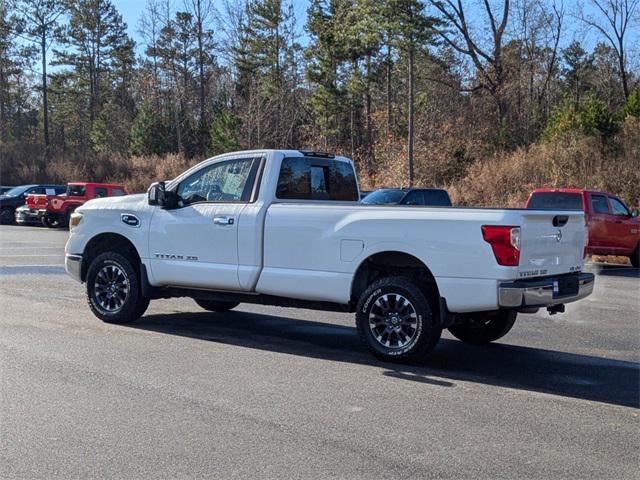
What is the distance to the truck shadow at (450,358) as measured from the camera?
6746mm

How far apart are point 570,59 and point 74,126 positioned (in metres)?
44.6

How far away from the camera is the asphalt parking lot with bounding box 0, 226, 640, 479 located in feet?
15.5

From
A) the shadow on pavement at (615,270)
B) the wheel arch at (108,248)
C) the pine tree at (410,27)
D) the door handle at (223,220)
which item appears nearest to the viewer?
the door handle at (223,220)

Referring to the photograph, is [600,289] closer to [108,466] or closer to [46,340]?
[46,340]

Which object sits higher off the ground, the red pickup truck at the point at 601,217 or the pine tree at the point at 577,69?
the pine tree at the point at 577,69

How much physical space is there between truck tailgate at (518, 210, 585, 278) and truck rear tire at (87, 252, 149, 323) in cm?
463

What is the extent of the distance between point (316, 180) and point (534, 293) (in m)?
3.20

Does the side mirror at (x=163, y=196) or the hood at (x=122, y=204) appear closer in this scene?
the side mirror at (x=163, y=196)

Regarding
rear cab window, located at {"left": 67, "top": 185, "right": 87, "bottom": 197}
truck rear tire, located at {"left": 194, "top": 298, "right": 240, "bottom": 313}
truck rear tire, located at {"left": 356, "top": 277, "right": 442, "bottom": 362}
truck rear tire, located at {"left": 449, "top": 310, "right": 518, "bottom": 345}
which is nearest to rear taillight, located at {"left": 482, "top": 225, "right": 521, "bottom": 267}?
truck rear tire, located at {"left": 356, "top": 277, "right": 442, "bottom": 362}

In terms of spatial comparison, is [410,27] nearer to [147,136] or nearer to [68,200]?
[68,200]

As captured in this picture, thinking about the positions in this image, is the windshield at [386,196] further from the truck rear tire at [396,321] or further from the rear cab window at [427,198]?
the truck rear tire at [396,321]

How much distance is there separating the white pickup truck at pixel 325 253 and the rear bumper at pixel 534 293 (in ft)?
0.04

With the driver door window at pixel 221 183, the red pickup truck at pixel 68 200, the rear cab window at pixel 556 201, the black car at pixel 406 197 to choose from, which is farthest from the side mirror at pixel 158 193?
the red pickup truck at pixel 68 200

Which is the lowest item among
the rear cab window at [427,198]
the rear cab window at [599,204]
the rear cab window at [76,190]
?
the rear cab window at [599,204]
